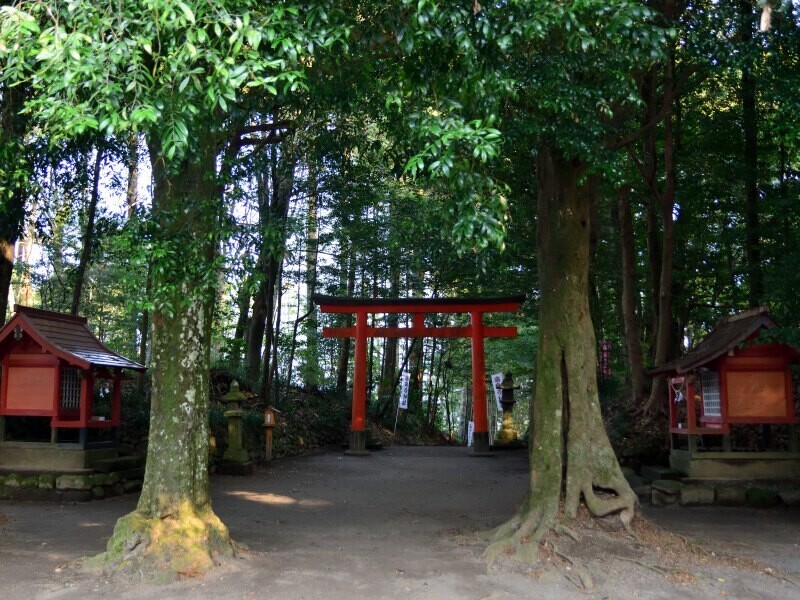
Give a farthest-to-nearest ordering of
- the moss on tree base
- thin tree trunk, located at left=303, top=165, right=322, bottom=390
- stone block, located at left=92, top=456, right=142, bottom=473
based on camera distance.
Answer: thin tree trunk, located at left=303, top=165, right=322, bottom=390
stone block, located at left=92, top=456, right=142, bottom=473
the moss on tree base

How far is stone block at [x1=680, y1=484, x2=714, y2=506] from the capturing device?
968 centimetres

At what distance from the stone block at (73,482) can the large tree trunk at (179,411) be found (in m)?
4.47

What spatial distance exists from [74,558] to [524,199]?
40.9ft

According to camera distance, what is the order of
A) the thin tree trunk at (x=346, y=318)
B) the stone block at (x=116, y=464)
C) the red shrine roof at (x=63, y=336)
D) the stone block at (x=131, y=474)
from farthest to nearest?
the thin tree trunk at (x=346, y=318)
the stone block at (x=131, y=474)
the stone block at (x=116, y=464)
the red shrine roof at (x=63, y=336)

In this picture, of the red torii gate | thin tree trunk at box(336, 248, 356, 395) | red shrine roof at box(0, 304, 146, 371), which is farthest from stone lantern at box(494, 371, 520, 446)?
red shrine roof at box(0, 304, 146, 371)

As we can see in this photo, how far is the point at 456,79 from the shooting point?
6.24 m

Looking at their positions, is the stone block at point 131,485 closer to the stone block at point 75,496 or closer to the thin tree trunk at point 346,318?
the stone block at point 75,496

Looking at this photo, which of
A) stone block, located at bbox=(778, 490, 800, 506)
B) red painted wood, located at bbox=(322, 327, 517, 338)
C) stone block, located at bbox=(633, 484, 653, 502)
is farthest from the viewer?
red painted wood, located at bbox=(322, 327, 517, 338)

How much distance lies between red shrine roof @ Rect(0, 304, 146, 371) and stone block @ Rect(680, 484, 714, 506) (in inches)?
→ 357

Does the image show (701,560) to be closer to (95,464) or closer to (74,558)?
(74,558)

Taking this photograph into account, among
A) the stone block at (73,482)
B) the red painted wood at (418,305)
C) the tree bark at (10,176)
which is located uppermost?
the tree bark at (10,176)

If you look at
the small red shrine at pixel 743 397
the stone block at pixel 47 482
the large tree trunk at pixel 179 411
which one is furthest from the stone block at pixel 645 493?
the stone block at pixel 47 482

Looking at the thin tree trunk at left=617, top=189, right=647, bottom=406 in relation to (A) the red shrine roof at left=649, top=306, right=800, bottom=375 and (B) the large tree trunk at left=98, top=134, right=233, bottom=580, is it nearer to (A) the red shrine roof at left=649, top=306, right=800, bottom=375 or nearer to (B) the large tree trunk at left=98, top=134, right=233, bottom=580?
(A) the red shrine roof at left=649, top=306, right=800, bottom=375

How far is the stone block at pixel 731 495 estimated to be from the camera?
9633 millimetres
